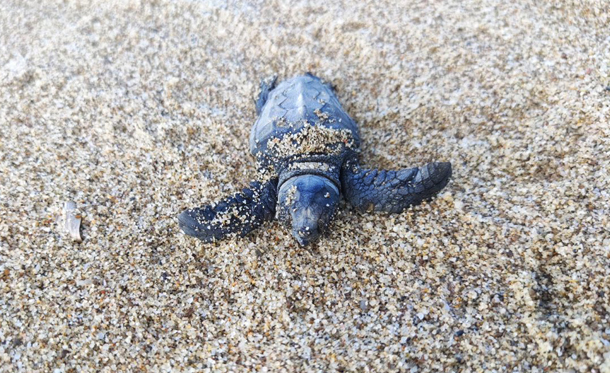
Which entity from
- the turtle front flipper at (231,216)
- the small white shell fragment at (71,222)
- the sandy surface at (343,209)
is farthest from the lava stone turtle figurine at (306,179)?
the small white shell fragment at (71,222)

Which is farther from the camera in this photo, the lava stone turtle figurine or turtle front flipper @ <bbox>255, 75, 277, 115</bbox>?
turtle front flipper @ <bbox>255, 75, 277, 115</bbox>

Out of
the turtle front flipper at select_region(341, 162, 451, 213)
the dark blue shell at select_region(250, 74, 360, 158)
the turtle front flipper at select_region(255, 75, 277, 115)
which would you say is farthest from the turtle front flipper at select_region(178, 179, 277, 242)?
the turtle front flipper at select_region(255, 75, 277, 115)

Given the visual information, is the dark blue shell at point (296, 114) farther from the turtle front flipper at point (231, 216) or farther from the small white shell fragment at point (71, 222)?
the small white shell fragment at point (71, 222)

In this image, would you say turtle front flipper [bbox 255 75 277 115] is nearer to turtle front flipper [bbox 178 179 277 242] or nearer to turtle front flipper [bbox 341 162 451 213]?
turtle front flipper [bbox 178 179 277 242]

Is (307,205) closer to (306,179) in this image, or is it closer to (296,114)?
(306,179)

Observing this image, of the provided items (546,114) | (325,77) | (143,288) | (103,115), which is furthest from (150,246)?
(546,114)

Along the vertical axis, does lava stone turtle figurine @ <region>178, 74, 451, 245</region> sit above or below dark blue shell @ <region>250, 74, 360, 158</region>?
below
